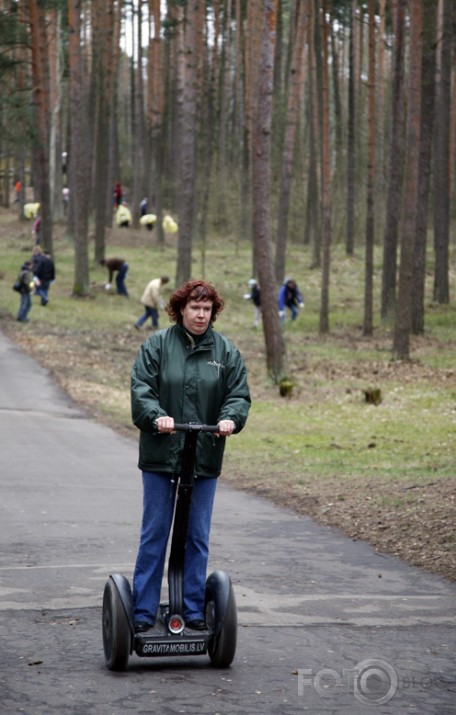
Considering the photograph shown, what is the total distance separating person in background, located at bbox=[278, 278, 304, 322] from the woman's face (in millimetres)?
29397

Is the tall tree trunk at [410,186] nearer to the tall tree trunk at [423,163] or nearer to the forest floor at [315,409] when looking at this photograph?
the forest floor at [315,409]

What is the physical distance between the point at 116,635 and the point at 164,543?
0.55 m

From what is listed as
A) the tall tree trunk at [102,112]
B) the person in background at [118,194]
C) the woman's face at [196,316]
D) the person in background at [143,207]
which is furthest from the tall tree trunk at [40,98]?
the woman's face at [196,316]

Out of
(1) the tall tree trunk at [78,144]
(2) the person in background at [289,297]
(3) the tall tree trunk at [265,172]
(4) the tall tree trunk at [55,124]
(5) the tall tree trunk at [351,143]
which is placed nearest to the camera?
(3) the tall tree trunk at [265,172]

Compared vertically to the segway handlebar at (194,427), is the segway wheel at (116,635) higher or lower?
lower

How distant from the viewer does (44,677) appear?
6.02m

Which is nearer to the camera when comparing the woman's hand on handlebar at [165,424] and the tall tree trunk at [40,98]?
the woman's hand on handlebar at [165,424]

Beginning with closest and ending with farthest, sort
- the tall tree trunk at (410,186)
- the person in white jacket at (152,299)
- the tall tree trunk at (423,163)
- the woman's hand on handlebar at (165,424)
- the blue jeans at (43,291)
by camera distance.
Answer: the woman's hand on handlebar at (165,424)
the tall tree trunk at (410,186)
the person in white jacket at (152,299)
the tall tree trunk at (423,163)
the blue jeans at (43,291)

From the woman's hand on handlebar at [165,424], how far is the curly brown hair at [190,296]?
2.30 ft

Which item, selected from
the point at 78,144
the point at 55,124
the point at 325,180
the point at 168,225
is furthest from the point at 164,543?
the point at 55,124

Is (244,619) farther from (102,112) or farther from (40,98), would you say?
(102,112)

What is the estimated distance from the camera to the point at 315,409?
22453mm

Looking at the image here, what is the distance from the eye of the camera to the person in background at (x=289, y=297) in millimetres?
36188

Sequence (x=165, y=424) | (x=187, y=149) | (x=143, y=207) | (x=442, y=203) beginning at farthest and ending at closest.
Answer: (x=143, y=207)
(x=442, y=203)
(x=187, y=149)
(x=165, y=424)
